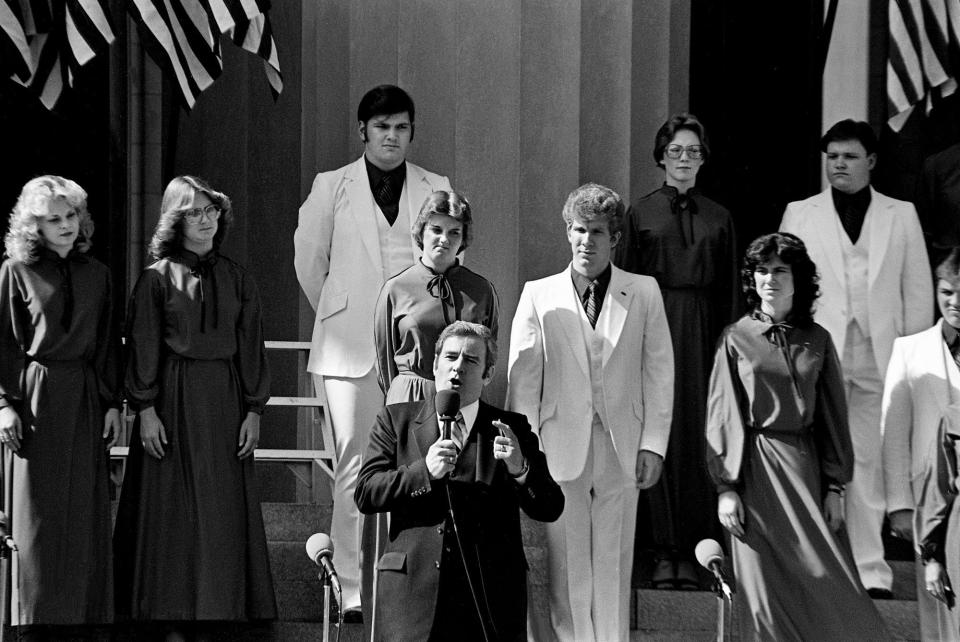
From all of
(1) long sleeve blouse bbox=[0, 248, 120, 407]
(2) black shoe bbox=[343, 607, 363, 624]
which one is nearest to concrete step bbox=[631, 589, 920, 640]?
(2) black shoe bbox=[343, 607, 363, 624]

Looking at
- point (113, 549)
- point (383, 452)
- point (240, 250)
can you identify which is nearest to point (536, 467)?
point (383, 452)

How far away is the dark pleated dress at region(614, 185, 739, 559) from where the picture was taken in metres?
9.65

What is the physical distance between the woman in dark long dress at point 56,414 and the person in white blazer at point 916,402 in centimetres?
351

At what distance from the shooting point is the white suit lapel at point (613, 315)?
895 cm

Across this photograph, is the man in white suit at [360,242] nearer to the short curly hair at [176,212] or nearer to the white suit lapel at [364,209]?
the white suit lapel at [364,209]

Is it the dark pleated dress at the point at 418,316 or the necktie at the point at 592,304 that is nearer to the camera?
the dark pleated dress at the point at 418,316

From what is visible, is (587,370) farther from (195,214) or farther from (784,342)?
(195,214)

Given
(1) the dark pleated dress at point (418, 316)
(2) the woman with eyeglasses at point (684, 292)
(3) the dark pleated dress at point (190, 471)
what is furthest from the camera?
(2) the woman with eyeglasses at point (684, 292)

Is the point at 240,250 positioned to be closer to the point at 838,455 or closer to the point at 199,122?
the point at 199,122

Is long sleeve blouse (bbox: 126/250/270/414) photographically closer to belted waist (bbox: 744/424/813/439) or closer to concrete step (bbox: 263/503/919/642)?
concrete step (bbox: 263/503/919/642)

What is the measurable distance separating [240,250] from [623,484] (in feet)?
15.8

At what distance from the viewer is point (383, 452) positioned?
23.5 feet

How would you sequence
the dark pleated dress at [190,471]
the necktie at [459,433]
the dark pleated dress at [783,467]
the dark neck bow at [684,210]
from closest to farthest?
the necktie at [459,433] → the dark pleated dress at [783,467] → the dark pleated dress at [190,471] → the dark neck bow at [684,210]

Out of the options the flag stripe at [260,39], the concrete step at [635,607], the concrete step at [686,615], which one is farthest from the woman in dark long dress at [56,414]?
the concrete step at [686,615]
